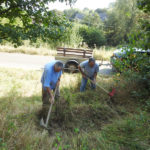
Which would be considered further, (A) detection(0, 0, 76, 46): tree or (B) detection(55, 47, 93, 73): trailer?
(B) detection(55, 47, 93, 73): trailer

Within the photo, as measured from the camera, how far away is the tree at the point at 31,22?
10.4 ft

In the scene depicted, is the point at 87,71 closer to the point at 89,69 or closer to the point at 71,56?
the point at 89,69

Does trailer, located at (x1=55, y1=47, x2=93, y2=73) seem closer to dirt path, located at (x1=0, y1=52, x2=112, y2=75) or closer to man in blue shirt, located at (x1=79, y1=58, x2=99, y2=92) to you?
dirt path, located at (x1=0, y1=52, x2=112, y2=75)

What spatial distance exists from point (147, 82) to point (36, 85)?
12.4 feet

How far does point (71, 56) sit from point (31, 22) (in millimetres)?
3837

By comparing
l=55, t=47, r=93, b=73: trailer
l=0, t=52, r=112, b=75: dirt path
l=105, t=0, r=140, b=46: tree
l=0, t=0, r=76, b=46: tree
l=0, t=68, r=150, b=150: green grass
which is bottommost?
l=0, t=68, r=150, b=150: green grass

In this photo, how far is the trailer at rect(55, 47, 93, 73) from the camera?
7.19m

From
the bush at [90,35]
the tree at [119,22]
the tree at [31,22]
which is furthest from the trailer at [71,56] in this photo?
the tree at [119,22]

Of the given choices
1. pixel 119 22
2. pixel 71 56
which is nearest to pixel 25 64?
pixel 71 56

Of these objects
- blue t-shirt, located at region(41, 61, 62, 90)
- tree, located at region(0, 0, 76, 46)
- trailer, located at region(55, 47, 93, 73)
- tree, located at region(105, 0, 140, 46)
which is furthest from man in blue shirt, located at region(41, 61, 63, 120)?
tree, located at region(105, 0, 140, 46)

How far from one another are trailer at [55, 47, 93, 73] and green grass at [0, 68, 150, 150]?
225cm

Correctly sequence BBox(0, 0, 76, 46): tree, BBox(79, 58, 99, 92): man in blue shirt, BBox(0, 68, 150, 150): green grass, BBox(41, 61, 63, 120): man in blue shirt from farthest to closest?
BBox(79, 58, 99, 92): man in blue shirt < BBox(0, 0, 76, 46): tree < BBox(41, 61, 63, 120): man in blue shirt < BBox(0, 68, 150, 150): green grass

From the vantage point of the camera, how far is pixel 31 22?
364cm

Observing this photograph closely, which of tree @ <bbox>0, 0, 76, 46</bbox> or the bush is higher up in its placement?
the bush
